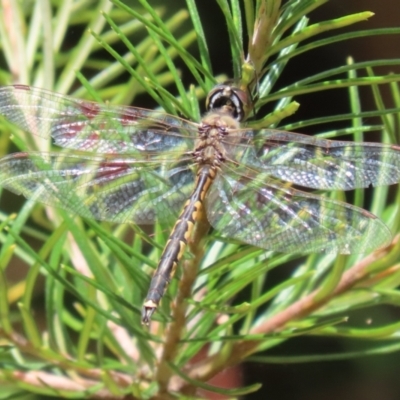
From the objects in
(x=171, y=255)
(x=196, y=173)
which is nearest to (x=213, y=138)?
(x=196, y=173)

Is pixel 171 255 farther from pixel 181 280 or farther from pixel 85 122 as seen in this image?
pixel 85 122

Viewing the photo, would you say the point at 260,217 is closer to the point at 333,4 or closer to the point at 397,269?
the point at 397,269

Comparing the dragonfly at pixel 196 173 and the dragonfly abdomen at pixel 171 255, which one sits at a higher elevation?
the dragonfly at pixel 196 173

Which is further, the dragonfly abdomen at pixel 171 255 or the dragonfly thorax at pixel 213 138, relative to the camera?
the dragonfly thorax at pixel 213 138

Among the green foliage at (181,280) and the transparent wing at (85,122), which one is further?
the transparent wing at (85,122)

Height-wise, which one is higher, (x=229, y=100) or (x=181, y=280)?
(x=229, y=100)
